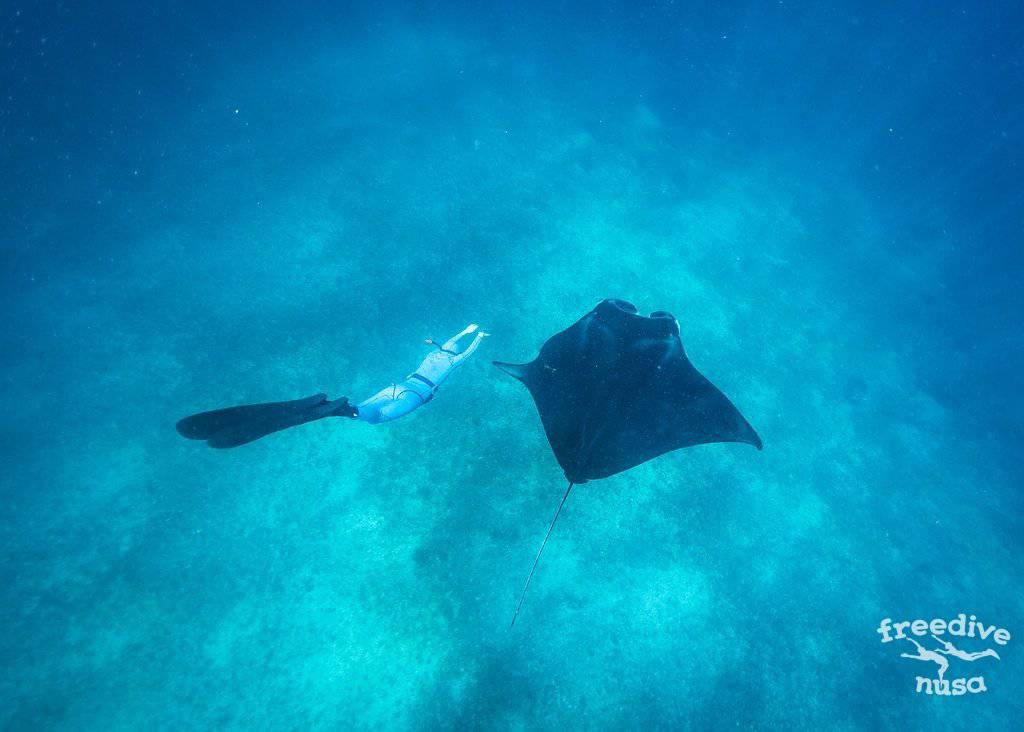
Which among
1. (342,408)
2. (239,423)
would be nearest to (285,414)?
(239,423)

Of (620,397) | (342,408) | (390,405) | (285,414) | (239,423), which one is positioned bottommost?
(239,423)

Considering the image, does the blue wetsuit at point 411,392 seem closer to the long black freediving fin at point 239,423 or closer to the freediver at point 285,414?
the freediver at point 285,414

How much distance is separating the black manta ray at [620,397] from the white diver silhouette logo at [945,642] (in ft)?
14.8

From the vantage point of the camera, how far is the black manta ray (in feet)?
13.7

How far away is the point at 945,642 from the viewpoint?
6195 millimetres

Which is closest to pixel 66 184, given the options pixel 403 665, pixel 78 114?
pixel 78 114

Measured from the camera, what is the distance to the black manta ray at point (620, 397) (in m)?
4.18

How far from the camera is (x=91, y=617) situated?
4.88 meters

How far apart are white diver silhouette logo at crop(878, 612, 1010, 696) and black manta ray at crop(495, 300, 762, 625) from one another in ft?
14.8

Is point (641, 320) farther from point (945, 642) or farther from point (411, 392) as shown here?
point (945, 642)

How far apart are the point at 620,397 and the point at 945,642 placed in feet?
22.4

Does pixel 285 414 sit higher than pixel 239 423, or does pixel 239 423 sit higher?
pixel 285 414

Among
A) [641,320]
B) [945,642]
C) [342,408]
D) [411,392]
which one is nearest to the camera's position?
[342,408]

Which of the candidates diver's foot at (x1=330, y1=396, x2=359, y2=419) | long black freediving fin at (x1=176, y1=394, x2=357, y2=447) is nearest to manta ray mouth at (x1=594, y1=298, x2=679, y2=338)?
diver's foot at (x1=330, y1=396, x2=359, y2=419)
